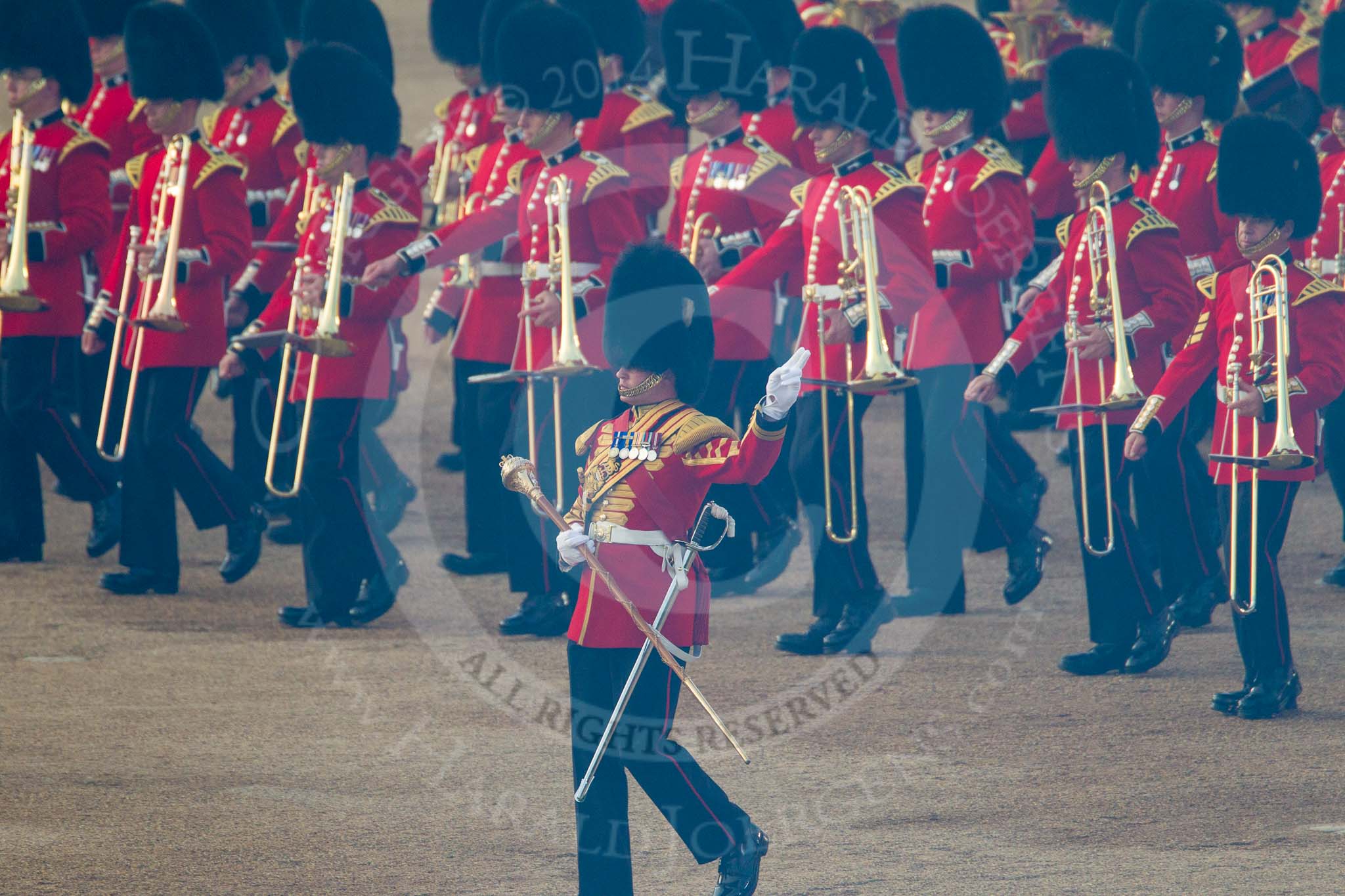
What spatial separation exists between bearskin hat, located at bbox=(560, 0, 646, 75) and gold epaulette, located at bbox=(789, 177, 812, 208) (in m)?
1.51

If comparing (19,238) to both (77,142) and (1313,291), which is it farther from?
(1313,291)

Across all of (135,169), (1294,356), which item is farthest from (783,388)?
(135,169)

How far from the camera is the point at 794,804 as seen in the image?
13.9 ft

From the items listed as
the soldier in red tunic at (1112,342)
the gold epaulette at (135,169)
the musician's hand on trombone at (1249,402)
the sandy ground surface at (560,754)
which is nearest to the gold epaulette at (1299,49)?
the sandy ground surface at (560,754)

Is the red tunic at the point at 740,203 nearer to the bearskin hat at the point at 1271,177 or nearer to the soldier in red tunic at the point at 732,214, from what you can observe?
the soldier in red tunic at the point at 732,214

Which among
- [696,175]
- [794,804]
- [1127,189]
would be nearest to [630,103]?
[696,175]

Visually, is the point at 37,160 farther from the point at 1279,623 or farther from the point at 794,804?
the point at 1279,623

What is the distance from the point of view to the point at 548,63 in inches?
235

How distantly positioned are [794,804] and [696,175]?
8.30 ft

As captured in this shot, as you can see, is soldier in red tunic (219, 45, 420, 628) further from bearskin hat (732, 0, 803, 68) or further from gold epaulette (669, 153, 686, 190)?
bearskin hat (732, 0, 803, 68)

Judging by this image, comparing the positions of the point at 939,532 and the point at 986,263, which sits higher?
the point at 986,263

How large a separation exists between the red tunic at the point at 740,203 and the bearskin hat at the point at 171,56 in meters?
1.58

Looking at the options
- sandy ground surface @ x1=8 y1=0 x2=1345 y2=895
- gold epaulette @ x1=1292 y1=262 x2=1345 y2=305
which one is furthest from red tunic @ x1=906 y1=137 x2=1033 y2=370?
gold epaulette @ x1=1292 y1=262 x2=1345 y2=305

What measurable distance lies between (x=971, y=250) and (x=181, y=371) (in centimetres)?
237
